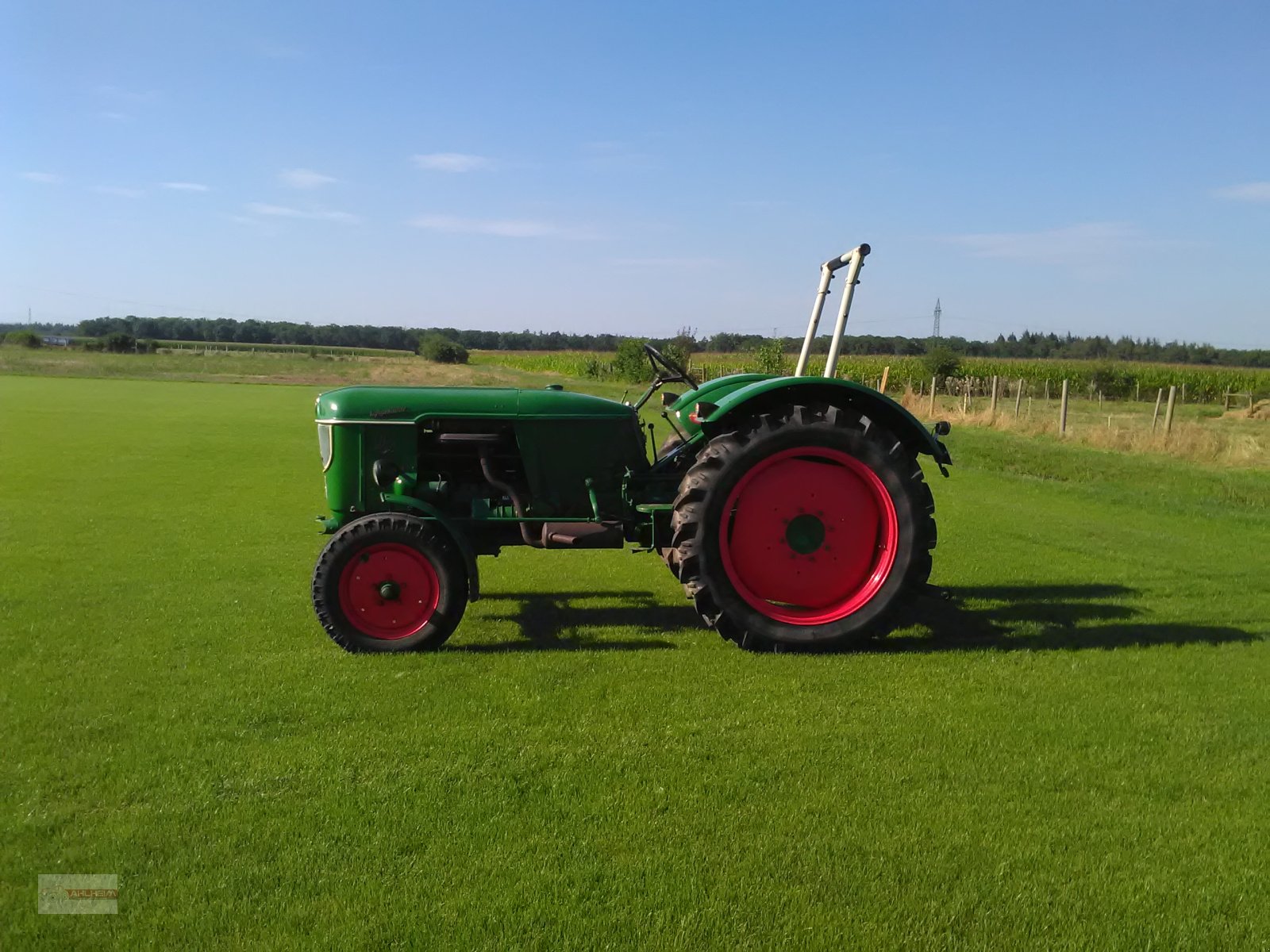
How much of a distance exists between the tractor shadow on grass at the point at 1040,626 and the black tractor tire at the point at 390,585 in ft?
8.17

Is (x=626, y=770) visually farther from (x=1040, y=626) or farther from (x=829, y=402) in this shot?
(x=1040, y=626)

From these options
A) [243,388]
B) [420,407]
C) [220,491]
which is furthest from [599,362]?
[420,407]

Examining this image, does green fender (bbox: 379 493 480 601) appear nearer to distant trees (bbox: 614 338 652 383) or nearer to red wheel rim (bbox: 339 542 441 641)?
red wheel rim (bbox: 339 542 441 641)

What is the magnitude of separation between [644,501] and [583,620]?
91 centimetres

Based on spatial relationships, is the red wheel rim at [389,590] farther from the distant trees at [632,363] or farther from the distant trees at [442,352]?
the distant trees at [442,352]

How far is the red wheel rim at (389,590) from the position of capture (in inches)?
206

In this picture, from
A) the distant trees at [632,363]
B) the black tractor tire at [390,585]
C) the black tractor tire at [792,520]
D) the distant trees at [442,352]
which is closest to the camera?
the black tractor tire at [390,585]

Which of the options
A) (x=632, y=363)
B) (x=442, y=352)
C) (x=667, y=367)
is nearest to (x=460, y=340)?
(x=442, y=352)

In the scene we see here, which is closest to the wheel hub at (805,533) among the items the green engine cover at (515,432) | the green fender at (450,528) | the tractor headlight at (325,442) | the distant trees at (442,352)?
the green engine cover at (515,432)

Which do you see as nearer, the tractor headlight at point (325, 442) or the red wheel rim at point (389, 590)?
the red wheel rim at point (389, 590)

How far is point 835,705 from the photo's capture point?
4516 mm

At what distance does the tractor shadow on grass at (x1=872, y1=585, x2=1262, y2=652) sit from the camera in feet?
18.7

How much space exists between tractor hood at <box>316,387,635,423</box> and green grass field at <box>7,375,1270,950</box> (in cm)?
131

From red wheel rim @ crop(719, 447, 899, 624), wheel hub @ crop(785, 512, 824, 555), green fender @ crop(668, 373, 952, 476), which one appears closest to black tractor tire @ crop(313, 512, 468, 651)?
red wheel rim @ crop(719, 447, 899, 624)
